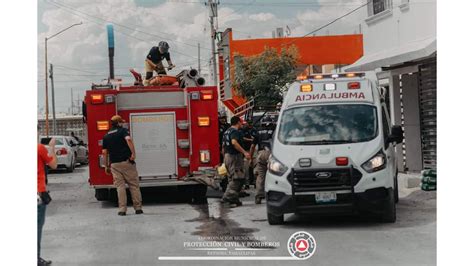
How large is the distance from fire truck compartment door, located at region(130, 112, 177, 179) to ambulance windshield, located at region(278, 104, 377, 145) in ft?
7.73

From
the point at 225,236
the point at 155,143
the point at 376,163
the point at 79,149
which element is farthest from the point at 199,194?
the point at 225,236

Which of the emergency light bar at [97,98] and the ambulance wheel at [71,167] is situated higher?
the emergency light bar at [97,98]

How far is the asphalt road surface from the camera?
789 centimetres

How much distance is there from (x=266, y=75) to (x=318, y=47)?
212cm

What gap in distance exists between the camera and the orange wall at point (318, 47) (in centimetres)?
934

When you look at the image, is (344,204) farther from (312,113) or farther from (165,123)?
(165,123)

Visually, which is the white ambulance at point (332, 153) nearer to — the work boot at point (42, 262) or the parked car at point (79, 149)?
the work boot at point (42, 262)

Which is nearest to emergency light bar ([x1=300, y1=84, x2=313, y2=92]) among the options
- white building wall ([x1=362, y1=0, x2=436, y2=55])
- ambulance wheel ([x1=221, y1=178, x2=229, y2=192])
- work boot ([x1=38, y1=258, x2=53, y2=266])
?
white building wall ([x1=362, y1=0, x2=436, y2=55])

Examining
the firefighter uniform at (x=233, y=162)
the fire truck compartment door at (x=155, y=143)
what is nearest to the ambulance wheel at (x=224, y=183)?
the firefighter uniform at (x=233, y=162)

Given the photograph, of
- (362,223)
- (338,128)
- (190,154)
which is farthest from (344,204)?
(190,154)

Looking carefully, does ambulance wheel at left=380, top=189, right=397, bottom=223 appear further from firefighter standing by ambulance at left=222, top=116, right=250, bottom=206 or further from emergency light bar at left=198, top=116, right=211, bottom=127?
emergency light bar at left=198, top=116, right=211, bottom=127

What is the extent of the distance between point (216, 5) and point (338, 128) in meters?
2.21

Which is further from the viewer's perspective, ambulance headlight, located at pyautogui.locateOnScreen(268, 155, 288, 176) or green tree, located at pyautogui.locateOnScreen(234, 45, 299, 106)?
green tree, located at pyautogui.locateOnScreen(234, 45, 299, 106)

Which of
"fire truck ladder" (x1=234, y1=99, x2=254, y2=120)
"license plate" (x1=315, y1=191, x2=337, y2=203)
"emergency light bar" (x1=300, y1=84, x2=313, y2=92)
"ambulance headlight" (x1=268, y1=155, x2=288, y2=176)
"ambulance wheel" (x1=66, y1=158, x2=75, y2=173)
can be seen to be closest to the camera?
"license plate" (x1=315, y1=191, x2=337, y2=203)
